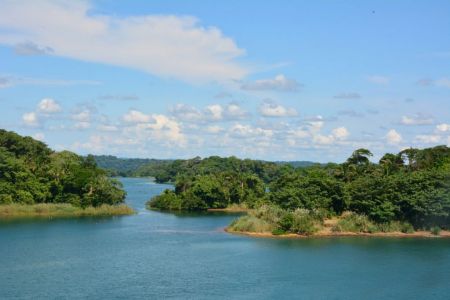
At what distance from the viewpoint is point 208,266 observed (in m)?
55.1

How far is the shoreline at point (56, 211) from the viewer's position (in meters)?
94.4

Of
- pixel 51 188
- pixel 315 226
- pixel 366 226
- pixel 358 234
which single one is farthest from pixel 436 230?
pixel 51 188

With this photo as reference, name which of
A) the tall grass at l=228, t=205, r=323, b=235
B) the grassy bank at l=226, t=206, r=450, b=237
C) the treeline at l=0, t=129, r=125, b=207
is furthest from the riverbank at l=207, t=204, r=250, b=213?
the grassy bank at l=226, t=206, r=450, b=237

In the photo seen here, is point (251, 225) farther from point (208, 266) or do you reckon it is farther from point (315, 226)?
point (208, 266)

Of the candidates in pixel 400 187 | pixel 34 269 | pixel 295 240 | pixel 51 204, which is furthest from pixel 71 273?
pixel 51 204

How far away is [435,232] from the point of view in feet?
244

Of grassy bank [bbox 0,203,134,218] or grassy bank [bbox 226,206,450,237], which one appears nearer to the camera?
grassy bank [bbox 226,206,450,237]

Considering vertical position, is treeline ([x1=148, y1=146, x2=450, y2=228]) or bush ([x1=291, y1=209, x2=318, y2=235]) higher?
treeline ([x1=148, y1=146, x2=450, y2=228])

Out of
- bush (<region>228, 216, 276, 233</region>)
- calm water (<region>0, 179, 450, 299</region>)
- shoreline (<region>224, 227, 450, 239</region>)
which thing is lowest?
calm water (<region>0, 179, 450, 299</region>)

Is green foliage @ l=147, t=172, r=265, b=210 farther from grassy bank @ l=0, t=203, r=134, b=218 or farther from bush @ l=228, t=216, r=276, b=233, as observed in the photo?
bush @ l=228, t=216, r=276, b=233

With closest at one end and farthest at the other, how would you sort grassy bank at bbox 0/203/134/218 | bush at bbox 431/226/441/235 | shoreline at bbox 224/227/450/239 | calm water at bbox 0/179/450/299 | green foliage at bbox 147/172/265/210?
1. calm water at bbox 0/179/450/299
2. shoreline at bbox 224/227/450/239
3. bush at bbox 431/226/441/235
4. grassy bank at bbox 0/203/134/218
5. green foliage at bbox 147/172/265/210

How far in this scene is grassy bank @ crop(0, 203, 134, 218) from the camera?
310 ft

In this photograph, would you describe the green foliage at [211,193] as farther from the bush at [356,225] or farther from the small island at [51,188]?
the bush at [356,225]

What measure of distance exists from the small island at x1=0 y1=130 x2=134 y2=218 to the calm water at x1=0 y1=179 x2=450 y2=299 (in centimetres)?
1676
